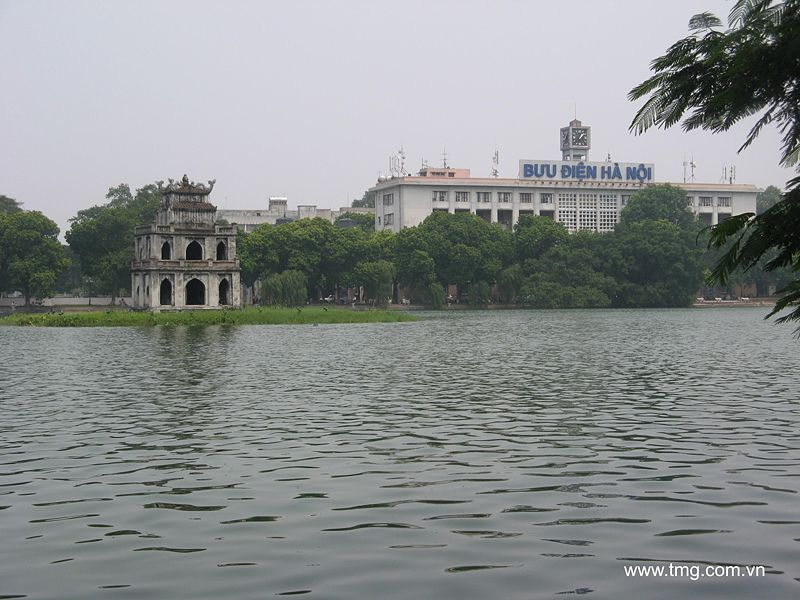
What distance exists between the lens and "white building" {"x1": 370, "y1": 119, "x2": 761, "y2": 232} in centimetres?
17050

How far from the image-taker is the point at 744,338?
5900 cm

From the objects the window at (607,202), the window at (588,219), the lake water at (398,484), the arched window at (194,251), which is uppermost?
the window at (607,202)

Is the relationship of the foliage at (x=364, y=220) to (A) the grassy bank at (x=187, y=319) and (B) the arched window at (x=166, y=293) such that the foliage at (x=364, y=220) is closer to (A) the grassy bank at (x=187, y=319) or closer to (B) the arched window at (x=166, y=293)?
(B) the arched window at (x=166, y=293)

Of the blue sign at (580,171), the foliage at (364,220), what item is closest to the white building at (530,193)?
the blue sign at (580,171)

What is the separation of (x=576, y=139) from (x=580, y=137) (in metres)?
0.94

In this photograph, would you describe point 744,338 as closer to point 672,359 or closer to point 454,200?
point 672,359

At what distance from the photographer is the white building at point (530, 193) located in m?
170

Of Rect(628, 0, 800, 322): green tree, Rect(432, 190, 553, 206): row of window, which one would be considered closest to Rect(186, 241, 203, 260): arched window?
Rect(432, 190, 553, 206): row of window

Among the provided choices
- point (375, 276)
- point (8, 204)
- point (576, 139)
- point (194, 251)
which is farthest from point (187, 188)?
point (576, 139)

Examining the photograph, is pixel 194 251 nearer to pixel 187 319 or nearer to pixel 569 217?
pixel 187 319

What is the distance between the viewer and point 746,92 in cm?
787

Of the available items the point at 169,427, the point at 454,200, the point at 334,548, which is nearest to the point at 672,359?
the point at 169,427

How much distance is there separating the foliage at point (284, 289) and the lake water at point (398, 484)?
75.3 meters

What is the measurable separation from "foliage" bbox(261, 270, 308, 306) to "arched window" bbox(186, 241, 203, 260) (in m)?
12.6
